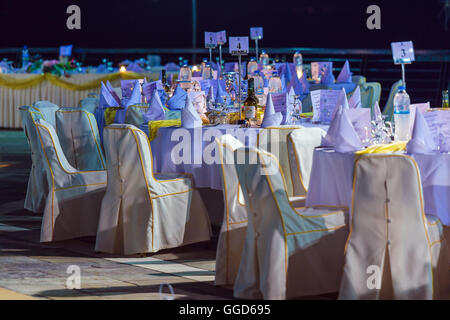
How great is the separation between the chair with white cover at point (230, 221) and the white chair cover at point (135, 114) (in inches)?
89.0

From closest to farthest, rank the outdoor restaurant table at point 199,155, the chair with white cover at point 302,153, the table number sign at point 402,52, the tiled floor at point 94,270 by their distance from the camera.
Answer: the tiled floor at point 94,270
the chair with white cover at point 302,153
the table number sign at point 402,52
the outdoor restaurant table at point 199,155

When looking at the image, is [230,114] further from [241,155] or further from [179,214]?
[241,155]

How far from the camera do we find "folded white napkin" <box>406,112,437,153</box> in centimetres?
384

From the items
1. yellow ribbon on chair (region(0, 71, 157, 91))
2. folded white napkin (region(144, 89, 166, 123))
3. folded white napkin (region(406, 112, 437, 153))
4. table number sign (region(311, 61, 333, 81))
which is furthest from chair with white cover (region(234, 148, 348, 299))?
yellow ribbon on chair (region(0, 71, 157, 91))

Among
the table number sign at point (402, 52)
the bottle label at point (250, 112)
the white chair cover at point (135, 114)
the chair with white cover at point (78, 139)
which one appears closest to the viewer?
the table number sign at point (402, 52)

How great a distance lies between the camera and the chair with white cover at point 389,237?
136 inches

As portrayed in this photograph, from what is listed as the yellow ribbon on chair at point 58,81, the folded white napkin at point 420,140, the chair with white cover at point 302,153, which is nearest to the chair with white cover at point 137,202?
the chair with white cover at point 302,153

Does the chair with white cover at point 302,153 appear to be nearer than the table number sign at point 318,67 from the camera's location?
Yes

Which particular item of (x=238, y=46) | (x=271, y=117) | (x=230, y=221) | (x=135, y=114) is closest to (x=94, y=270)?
(x=230, y=221)

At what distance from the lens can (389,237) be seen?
3.52m

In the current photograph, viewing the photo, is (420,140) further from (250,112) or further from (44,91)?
(44,91)

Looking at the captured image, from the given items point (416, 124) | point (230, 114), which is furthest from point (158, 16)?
point (416, 124)

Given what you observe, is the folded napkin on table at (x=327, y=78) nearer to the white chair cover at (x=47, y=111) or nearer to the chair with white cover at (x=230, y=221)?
the white chair cover at (x=47, y=111)
